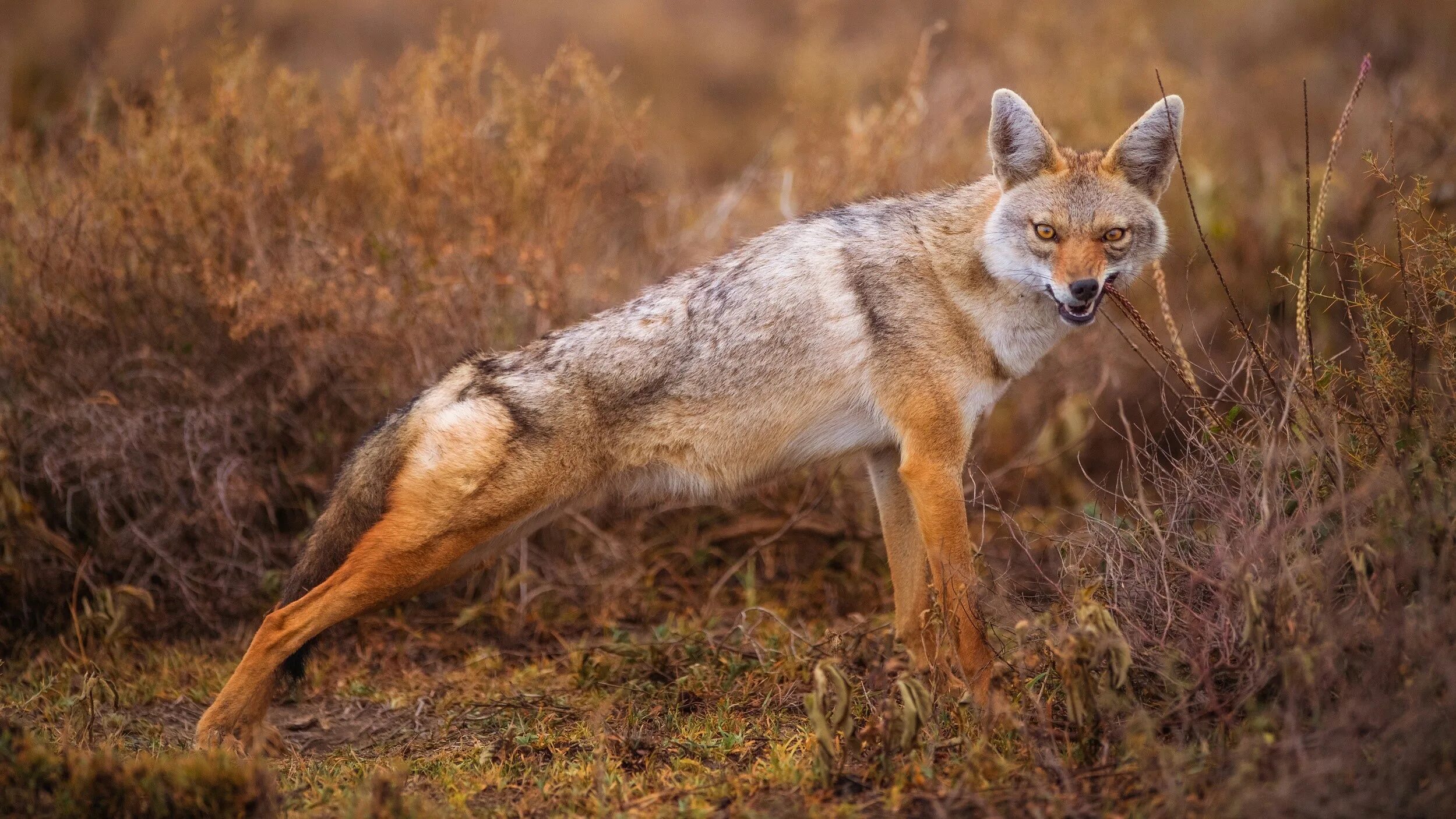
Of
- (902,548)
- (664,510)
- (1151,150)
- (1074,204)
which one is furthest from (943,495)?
(664,510)

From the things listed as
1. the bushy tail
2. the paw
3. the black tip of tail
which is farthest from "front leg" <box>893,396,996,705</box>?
the paw

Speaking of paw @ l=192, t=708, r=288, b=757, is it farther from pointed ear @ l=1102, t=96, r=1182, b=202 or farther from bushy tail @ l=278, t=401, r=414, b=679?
pointed ear @ l=1102, t=96, r=1182, b=202

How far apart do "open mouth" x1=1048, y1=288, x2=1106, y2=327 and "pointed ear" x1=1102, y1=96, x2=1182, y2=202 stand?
2.20 feet

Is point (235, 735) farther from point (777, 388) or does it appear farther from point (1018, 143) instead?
point (1018, 143)

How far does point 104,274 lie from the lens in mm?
5910

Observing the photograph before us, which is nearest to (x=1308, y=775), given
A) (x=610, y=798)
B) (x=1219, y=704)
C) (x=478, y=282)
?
(x=1219, y=704)

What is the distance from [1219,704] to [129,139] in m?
6.31

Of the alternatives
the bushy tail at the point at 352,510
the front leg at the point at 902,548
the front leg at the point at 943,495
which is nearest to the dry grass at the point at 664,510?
the front leg at the point at 943,495

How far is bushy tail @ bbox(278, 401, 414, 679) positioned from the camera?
4.79 m

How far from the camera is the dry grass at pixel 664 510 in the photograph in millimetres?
3410

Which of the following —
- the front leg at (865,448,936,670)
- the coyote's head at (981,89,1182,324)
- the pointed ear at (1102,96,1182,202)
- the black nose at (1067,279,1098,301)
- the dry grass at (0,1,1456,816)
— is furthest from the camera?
the front leg at (865,448,936,670)

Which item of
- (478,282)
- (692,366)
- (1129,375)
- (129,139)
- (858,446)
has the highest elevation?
(129,139)

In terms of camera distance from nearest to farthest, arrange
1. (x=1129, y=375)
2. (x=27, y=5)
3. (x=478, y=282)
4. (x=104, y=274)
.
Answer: (x=104, y=274), (x=478, y=282), (x=1129, y=375), (x=27, y=5)

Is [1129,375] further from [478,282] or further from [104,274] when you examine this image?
[104,274]
